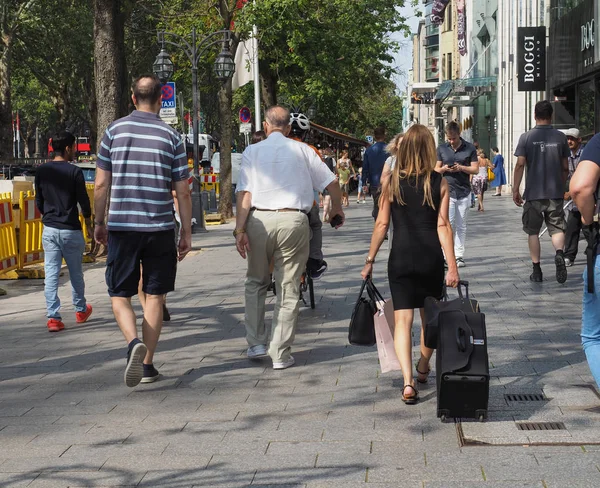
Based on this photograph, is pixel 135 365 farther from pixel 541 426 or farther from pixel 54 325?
pixel 54 325

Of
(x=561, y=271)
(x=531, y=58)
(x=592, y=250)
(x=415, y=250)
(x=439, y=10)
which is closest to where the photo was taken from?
(x=592, y=250)

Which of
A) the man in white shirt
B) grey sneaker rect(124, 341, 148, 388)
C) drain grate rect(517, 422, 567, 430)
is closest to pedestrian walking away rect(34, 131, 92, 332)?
the man in white shirt

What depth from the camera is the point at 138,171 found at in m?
6.66

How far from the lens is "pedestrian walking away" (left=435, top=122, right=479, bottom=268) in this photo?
504 inches

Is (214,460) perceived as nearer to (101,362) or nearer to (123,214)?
(123,214)

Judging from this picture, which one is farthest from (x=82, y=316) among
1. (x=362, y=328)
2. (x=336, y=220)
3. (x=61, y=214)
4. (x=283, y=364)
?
(x=362, y=328)

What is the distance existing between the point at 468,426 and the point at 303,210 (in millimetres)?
2443

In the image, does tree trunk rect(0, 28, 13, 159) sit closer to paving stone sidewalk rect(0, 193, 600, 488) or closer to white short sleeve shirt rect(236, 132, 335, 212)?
paving stone sidewalk rect(0, 193, 600, 488)

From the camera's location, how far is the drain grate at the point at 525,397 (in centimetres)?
603

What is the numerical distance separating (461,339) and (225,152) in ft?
64.6

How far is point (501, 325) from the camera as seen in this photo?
28.3 feet

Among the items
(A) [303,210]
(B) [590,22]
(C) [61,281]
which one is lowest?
(C) [61,281]

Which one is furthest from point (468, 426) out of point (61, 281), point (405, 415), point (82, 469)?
point (61, 281)

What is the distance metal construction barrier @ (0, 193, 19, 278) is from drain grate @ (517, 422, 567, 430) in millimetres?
9010
